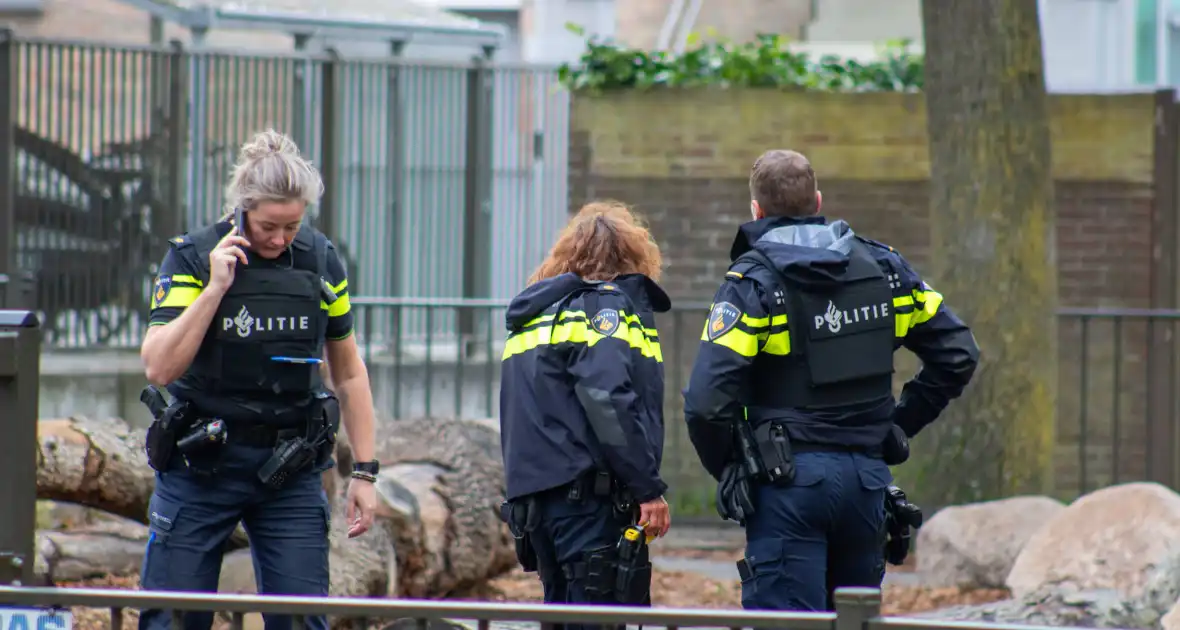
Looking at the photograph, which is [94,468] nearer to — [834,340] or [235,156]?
[834,340]

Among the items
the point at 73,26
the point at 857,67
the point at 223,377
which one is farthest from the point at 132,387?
the point at 73,26

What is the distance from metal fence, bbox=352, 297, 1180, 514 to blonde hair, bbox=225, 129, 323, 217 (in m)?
5.21

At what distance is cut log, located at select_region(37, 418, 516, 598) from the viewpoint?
20.3 feet

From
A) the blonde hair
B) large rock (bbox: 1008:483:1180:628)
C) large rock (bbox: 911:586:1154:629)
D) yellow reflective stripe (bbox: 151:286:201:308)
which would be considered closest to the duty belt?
yellow reflective stripe (bbox: 151:286:201:308)

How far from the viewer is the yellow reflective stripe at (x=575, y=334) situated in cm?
465

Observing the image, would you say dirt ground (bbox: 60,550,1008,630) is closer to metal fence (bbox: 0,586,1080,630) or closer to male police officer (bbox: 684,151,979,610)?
male police officer (bbox: 684,151,979,610)

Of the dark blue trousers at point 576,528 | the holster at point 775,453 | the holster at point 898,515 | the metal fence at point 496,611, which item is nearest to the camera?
the metal fence at point 496,611

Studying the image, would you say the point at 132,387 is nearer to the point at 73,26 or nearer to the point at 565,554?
the point at 565,554

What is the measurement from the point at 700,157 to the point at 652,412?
5654mm

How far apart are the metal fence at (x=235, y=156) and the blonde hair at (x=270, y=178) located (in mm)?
6237

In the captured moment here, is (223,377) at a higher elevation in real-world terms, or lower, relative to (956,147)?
lower

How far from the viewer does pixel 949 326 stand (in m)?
5.00

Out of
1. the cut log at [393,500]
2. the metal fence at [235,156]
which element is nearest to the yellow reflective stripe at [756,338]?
the cut log at [393,500]

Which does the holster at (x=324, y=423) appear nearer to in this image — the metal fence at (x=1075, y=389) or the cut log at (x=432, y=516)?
the cut log at (x=432, y=516)
